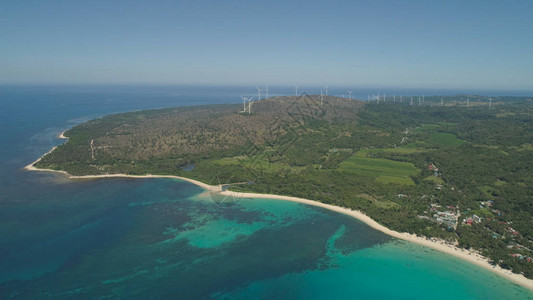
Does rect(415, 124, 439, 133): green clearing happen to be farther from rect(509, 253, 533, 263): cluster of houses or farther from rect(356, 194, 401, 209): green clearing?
rect(509, 253, 533, 263): cluster of houses

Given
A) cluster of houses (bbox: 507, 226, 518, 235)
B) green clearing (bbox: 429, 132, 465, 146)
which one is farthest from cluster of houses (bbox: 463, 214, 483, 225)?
green clearing (bbox: 429, 132, 465, 146)

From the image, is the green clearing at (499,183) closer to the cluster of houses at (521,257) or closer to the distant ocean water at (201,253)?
the cluster of houses at (521,257)

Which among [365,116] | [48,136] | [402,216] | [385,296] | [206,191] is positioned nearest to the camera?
[385,296]

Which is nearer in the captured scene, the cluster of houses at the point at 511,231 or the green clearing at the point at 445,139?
the cluster of houses at the point at 511,231

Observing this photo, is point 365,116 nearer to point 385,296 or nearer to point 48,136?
point 385,296

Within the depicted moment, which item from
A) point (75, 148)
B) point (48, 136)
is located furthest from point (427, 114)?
point (48, 136)

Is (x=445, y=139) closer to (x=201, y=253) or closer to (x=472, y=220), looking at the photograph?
(x=472, y=220)

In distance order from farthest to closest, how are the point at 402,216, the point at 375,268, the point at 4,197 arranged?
the point at 4,197
the point at 402,216
the point at 375,268

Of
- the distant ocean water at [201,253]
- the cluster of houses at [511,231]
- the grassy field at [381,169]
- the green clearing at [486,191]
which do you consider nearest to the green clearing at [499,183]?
the green clearing at [486,191]
